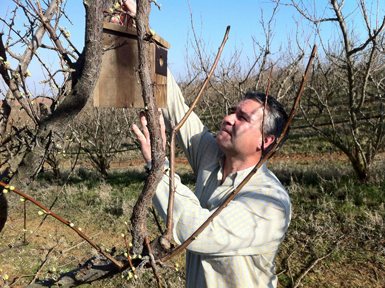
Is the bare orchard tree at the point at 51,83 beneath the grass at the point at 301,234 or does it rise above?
above

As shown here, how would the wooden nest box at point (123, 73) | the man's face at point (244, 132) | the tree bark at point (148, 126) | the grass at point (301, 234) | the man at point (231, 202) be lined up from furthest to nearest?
1. the grass at point (301, 234)
2. the man's face at point (244, 132)
3. the wooden nest box at point (123, 73)
4. the man at point (231, 202)
5. the tree bark at point (148, 126)

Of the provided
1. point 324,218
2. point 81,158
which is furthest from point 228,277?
point 81,158

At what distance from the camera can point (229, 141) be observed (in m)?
1.75

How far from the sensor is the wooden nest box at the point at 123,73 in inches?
61.9

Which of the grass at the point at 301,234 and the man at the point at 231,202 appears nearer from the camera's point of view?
the man at the point at 231,202

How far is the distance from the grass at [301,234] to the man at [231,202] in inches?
47.0

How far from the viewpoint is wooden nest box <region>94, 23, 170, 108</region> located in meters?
1.57

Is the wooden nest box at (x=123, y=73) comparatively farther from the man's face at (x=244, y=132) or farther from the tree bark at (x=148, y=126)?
the tree bark at (x=148, y=126)

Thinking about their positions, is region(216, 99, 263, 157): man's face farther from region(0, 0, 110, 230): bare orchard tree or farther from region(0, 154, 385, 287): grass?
region(0, 154, 385, 287): grass

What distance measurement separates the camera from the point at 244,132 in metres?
1.71

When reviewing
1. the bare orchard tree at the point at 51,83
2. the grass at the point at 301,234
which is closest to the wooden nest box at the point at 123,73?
the bare orchard tree at the point at 51,83

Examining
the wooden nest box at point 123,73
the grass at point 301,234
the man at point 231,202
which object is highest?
the wooden nest box at point 123,73

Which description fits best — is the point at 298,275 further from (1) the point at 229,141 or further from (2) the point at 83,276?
(2) the point at 83,276

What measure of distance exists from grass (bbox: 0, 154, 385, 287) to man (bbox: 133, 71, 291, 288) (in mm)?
1193
